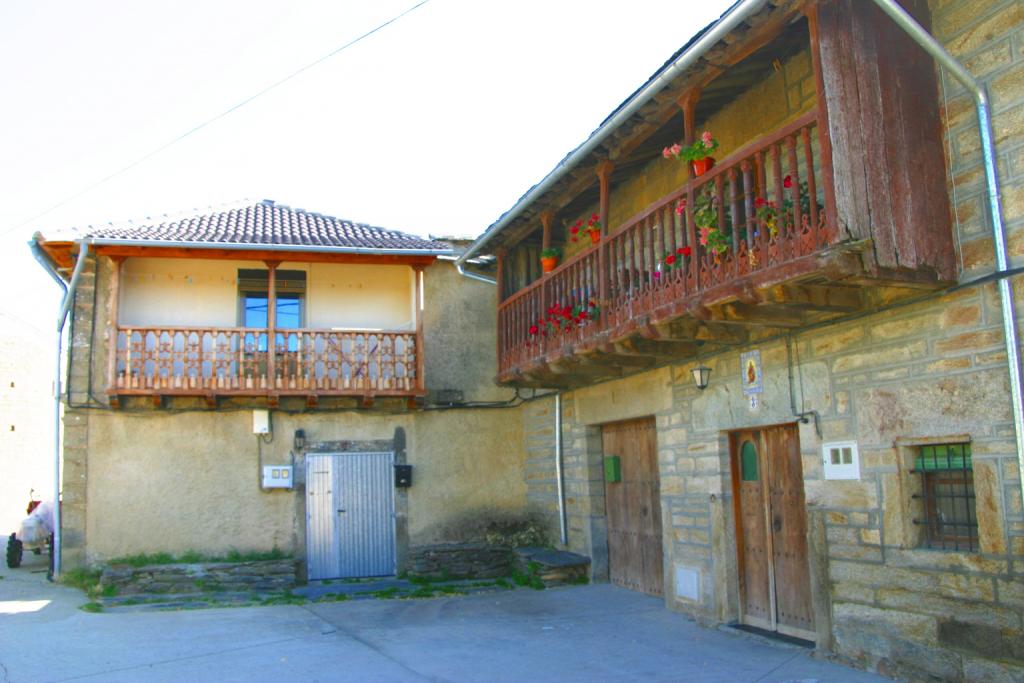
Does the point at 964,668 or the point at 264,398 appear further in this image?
the point at 264,398

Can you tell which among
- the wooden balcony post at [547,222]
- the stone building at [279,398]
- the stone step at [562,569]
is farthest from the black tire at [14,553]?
the wooden balcony post at [547,222]

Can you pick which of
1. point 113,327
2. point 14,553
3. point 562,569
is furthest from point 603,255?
point 14,553

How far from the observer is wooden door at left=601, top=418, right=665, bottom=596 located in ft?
33.3

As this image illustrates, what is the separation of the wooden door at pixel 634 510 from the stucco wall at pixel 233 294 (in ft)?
15.8

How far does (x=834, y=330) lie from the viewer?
6891mm

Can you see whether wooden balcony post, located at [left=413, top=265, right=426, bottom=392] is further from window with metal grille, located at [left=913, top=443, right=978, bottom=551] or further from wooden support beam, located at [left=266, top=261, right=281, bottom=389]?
window with metal grille, located at [left=913, top=443, right=978, bottom=551]

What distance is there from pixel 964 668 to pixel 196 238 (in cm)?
1112

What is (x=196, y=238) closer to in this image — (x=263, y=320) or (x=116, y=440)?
(x=263, y=320)

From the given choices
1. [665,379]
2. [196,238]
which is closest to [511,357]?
[665,379]

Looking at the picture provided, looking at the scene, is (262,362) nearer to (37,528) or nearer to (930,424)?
(37,528)

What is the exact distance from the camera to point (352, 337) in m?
13.4

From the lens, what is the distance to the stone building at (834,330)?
18.5ft

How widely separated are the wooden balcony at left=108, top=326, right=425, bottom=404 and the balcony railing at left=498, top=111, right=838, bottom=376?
3.73 meters

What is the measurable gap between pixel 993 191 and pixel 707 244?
2.02m
